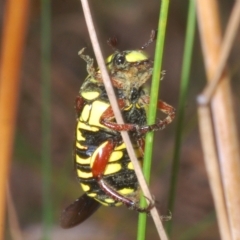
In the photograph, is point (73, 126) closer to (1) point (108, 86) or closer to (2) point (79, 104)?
(2) point (79, 104)

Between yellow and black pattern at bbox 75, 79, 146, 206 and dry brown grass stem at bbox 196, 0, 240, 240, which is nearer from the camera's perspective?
dry brown grass stem at bbox 196, 0, 240, 240

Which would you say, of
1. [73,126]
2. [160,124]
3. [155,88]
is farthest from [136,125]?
[73,126]

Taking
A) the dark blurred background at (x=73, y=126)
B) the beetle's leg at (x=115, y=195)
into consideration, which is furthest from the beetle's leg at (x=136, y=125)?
the dark blurred background at (x=73, y=126)

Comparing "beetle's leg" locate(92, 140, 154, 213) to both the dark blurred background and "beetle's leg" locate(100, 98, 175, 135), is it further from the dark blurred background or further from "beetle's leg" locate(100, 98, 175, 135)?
the dark blurred background

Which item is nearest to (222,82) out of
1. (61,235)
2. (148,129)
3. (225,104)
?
(225,104)

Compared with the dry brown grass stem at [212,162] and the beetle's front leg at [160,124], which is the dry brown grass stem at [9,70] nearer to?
the beetle's front leg at [160,124]

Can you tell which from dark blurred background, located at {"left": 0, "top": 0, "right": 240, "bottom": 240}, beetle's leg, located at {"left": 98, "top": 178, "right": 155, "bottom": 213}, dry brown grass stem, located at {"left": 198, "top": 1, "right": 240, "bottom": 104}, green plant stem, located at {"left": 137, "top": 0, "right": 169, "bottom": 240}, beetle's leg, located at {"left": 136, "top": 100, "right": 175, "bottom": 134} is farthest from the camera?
dark blurred background, located at {"left": 0, "top": 0, "right": 240, "bottom": 240}

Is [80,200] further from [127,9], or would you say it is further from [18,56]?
[127,9]

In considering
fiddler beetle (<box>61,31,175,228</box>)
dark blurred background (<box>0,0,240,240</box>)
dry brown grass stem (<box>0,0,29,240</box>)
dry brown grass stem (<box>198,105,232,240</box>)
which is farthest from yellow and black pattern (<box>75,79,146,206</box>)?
dark blurred background (<box>0,0,240,240</box>)
